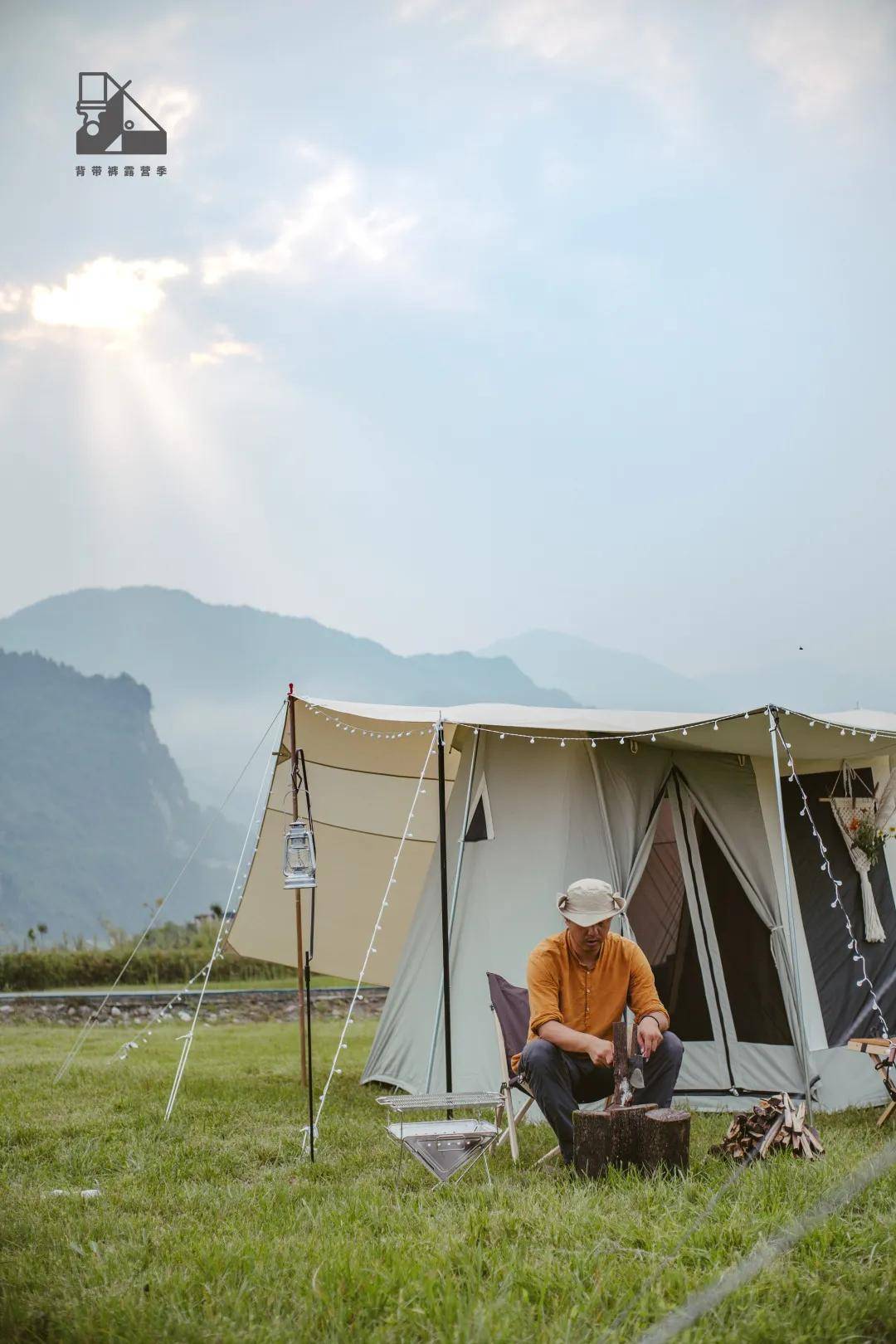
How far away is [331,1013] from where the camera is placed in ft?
33.2

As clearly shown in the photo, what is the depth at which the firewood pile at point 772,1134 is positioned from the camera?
3.46m

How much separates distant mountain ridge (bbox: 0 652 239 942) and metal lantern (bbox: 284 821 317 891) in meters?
42.4

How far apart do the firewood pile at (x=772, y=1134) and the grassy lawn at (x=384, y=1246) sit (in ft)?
0.28

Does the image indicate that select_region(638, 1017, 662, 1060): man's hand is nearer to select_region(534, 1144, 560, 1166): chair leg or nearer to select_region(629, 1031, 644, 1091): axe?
select_region(629, 1031, 644, 1091): axe

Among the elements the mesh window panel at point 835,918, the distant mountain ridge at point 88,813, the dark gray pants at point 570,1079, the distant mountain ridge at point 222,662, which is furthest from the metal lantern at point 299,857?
the distant mountain ridge at point 222,662

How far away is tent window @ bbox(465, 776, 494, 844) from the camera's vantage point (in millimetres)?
5234

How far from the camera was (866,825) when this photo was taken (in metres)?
5.37

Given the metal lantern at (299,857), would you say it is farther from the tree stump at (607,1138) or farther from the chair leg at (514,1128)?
the tree stump at (607,1138)

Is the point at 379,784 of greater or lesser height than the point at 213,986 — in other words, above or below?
above

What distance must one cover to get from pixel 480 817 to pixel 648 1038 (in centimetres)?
188

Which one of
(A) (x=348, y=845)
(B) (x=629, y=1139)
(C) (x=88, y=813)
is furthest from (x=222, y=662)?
(B) (x=629, y=1139)

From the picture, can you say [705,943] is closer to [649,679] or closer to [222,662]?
[222,662]

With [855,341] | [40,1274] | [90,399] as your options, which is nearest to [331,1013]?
[40,1274]

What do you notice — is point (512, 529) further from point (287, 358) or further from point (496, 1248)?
point (496, 1248)
